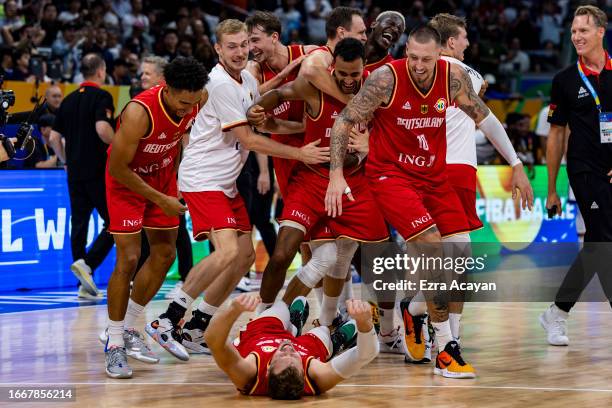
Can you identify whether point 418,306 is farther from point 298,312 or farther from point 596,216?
point 596,216

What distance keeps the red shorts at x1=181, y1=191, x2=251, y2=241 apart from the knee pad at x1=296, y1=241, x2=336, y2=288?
57cm

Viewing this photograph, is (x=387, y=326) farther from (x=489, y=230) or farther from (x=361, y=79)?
(x=489, y=230)

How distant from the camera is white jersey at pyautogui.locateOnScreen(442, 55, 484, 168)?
752 cm

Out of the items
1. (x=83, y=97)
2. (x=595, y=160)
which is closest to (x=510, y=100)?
(x=83, y=97)

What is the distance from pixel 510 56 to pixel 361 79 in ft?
54.6

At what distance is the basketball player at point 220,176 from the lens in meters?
7.04

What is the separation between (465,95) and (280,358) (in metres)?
2.20

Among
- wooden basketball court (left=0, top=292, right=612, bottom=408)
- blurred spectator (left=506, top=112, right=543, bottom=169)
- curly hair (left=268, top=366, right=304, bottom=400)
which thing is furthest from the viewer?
blurred spectator (left=506, top=112, right=543, bottom=169)

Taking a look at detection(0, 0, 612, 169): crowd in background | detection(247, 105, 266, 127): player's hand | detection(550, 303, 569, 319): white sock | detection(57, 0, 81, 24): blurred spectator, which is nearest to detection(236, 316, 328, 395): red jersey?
detection(247, 105, 266, 127): player's hand

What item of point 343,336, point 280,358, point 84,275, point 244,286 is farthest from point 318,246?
point 244,286

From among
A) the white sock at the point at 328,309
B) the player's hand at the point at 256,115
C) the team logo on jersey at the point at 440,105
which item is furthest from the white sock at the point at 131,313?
the team logo on jersey at the point at 440,105

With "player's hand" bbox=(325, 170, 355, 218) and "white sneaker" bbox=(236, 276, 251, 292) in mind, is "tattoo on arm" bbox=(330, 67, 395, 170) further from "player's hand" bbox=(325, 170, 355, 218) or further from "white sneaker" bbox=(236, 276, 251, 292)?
"white sneaker" bbox=(236, 276, 251, 292)

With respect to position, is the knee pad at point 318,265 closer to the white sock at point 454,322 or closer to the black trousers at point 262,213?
the white sock at point 454,322

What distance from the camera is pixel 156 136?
6723 millimetres
